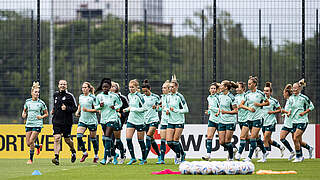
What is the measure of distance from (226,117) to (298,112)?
237cm

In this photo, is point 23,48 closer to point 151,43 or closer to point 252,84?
point 151,43

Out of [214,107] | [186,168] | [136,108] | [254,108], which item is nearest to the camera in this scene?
[186,168]

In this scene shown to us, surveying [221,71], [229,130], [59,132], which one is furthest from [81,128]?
[221,71]

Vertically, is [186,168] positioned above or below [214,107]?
below

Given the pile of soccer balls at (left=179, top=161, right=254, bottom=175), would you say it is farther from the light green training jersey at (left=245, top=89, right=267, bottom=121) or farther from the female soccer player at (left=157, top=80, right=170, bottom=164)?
the light green training jersey at (left=245, top=89, right=267, bottom=121)

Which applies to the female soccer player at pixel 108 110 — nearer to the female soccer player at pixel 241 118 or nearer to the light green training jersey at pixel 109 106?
the light green training jersey at pixel 109 106

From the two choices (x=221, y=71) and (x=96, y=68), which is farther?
(x=96, y=68)

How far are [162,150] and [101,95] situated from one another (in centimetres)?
211

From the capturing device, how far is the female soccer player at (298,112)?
2014 centimetres

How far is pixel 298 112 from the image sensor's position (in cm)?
2030

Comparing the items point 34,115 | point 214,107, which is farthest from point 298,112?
point 34,115

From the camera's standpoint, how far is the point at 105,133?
19000 mm

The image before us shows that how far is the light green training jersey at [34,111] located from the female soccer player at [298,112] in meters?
6.76

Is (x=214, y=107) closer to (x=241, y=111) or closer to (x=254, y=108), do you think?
(x=241, y=111)
